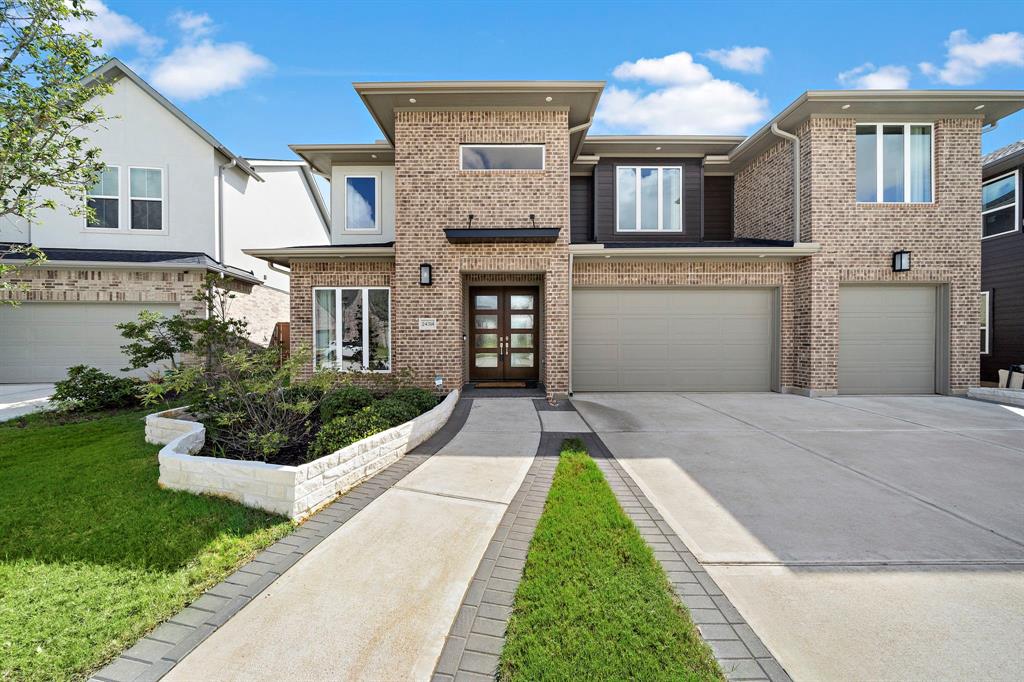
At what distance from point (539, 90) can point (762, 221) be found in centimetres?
708

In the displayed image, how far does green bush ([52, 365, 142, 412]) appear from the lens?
754 centimetres

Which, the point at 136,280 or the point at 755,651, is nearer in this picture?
the point at 755,651

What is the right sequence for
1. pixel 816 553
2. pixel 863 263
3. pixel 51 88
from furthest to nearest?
pixel 863 263 → pixel 51 88 → pixel 816 553

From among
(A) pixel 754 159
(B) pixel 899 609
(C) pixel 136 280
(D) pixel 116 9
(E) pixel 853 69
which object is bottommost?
(B) pixel 899 609

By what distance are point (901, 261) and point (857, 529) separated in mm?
8948

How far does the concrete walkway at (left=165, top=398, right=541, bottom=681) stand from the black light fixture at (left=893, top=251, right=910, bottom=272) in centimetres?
1054

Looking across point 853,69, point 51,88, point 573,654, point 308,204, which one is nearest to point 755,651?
point 573,654

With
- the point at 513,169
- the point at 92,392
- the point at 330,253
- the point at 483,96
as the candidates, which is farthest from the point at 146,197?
the point at 513,169

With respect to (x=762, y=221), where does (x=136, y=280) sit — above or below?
below

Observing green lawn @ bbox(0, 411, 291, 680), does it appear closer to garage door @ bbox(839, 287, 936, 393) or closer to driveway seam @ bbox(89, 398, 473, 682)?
driveway seam @ bbox(89, 398, 473, 682)

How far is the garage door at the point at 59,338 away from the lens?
11.0m

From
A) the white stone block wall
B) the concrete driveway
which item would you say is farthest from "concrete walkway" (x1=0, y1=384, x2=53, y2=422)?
the concrete driveway

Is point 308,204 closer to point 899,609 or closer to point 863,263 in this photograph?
point 863,263

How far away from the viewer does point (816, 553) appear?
3164 mm
